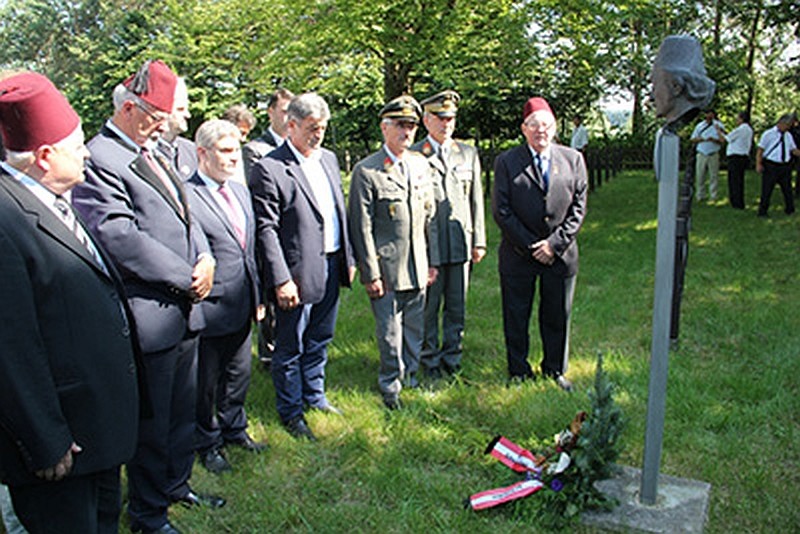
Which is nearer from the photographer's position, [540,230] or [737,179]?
[540,230]

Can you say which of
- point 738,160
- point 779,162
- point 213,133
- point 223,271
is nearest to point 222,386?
point 223,271

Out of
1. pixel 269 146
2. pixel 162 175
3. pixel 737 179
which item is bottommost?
pixel 737 179

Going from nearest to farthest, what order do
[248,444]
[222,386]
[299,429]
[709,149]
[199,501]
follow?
[199,501]
[222,386]
[248,444]
[299,429]
[709,149]

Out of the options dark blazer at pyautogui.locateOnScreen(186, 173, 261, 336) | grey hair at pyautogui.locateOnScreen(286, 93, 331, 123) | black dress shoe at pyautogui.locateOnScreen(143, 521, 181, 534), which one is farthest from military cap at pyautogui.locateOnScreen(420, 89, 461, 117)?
black dress shoe at pyautogui.locateOnScreen(143, 521, 181, 534)

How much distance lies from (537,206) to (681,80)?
1.83m

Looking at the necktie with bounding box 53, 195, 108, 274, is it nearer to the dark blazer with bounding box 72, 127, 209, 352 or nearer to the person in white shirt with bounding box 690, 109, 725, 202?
the dark blazer with bounding box 72, 127, 209, 352

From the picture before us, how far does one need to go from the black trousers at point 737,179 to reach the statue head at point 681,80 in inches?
435

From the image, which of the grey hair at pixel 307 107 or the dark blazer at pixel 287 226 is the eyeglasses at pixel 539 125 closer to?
the grey hair at pixel 307 107

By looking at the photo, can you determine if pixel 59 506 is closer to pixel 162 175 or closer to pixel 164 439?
pixel 164 439

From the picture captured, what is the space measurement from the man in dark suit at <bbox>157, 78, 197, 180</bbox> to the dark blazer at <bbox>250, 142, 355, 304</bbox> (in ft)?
1.50

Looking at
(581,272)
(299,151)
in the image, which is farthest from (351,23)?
(299,151)

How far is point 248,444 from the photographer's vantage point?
13.6 feet

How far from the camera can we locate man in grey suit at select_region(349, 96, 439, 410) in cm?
459

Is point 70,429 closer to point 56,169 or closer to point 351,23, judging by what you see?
point 56,169
